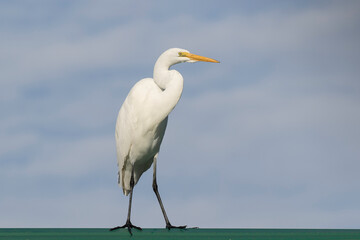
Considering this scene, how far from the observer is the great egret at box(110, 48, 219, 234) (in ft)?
20.3

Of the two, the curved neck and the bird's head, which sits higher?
the bird's head

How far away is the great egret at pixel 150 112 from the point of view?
20.3ft
